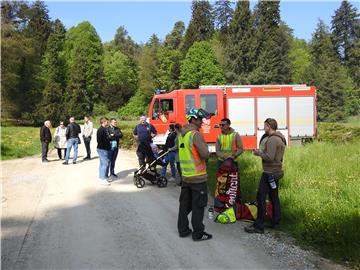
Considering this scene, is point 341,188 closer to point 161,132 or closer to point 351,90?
point 161,132

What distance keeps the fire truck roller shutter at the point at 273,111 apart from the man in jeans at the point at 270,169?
10.6 meters

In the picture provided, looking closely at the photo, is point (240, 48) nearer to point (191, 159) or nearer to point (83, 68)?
point (83, 68)

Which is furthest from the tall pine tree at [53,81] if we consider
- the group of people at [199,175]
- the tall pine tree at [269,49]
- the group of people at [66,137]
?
the group of people at [199,175]

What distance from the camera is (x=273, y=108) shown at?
17750mm

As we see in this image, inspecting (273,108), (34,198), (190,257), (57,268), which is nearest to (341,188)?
(190,257)

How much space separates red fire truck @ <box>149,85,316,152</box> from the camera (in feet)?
56.0

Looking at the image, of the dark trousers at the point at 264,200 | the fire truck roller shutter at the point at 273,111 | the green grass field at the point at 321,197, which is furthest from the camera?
the fire truck roller shutter at the point at 273,111

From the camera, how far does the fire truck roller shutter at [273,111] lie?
57.7 ft

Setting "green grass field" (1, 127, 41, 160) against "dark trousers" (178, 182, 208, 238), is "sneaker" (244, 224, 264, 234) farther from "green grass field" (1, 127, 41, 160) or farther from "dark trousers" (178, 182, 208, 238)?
"green grass field" (1, 127, 41, 160)

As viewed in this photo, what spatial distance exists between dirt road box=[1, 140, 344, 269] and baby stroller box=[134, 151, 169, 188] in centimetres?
29

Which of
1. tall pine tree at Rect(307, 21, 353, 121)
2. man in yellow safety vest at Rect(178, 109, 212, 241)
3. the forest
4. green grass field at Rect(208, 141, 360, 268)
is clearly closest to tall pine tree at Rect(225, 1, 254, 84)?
the forest

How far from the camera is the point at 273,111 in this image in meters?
17.7

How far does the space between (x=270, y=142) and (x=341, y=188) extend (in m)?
2.73

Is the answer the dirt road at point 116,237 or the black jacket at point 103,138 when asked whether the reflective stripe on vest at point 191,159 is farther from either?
the black jacket at point 103,138
